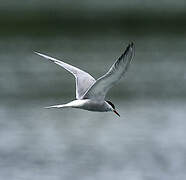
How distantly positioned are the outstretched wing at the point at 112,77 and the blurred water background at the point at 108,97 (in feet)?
16.6

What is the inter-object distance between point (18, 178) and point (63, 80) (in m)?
6.66

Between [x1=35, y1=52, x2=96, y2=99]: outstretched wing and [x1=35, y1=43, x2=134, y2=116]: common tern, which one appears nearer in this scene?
[x1=35, y1=43, x2=134, y2=116]: common tern

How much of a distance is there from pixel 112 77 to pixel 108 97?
965 cm

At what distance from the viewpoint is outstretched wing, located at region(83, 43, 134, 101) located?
26.1 ft

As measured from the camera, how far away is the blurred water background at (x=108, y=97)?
14695 mm

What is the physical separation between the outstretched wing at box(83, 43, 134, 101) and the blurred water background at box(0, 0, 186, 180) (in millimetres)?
5058

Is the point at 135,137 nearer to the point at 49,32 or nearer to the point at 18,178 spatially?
the point at 18,178

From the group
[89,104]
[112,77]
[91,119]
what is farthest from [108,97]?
[112,77]

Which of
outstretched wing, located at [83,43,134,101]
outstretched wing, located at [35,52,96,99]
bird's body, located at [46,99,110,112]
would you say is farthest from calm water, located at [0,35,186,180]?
outstretched wing, located at [83,43,134,101]

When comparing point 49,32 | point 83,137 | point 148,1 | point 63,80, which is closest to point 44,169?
point 83,137

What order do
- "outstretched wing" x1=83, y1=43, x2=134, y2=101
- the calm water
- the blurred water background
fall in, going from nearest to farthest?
1. "outstretched wing" x1=83, y1=43, x2=134, y2=101
2. the calm water
3. the blurred water background

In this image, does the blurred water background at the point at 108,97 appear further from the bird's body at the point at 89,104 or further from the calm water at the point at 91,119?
the bird's body at the point at 89,104

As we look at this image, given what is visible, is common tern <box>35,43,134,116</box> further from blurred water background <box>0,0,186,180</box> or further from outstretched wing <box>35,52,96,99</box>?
blurred water background <box>0,0,186,180</box>

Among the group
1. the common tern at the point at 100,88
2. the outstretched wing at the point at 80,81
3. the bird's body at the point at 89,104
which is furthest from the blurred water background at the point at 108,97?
the bird's body at the point at 89,104
